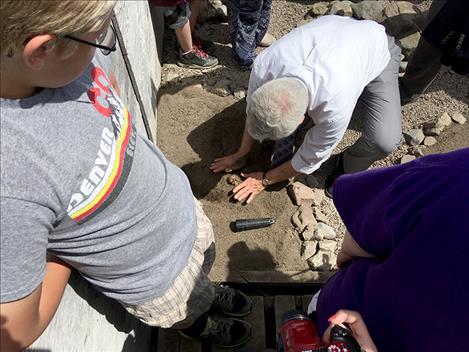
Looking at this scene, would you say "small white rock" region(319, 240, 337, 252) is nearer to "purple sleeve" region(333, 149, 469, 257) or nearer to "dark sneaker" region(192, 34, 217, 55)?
"purple sleeve" region(333, 149, 469, 257)

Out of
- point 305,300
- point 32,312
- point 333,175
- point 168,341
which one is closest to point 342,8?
point 333,175

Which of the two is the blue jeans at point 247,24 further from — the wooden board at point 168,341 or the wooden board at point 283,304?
the wooden board at point 168,341

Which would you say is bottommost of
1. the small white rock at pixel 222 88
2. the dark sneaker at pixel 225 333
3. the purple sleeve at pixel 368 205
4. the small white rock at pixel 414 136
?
the dark sneaker at pixel 225 333

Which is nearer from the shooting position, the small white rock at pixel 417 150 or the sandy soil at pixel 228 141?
the sandy soil at pixel 228 141

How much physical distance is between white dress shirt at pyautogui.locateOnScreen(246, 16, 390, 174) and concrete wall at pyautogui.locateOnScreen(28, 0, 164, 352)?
0.73 m

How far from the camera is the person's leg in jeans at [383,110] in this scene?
9.41 feet

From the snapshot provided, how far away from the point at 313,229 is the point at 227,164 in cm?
78

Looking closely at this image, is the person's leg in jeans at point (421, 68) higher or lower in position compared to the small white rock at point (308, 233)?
higher

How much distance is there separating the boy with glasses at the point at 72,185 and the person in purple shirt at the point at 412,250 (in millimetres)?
638

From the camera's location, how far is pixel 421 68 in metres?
3.30

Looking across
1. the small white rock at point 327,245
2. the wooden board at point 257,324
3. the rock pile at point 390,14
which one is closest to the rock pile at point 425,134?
the rock pile at point 390,14

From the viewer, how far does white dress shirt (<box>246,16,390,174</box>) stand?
7.61 feet

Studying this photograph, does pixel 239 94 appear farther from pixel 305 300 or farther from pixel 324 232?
pixel 305 300

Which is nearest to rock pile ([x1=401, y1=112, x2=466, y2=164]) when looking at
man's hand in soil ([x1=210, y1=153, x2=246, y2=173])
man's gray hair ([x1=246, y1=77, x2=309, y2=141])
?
man's hand in soil ([x1=210, y1=153, x2=246, y2=173])
